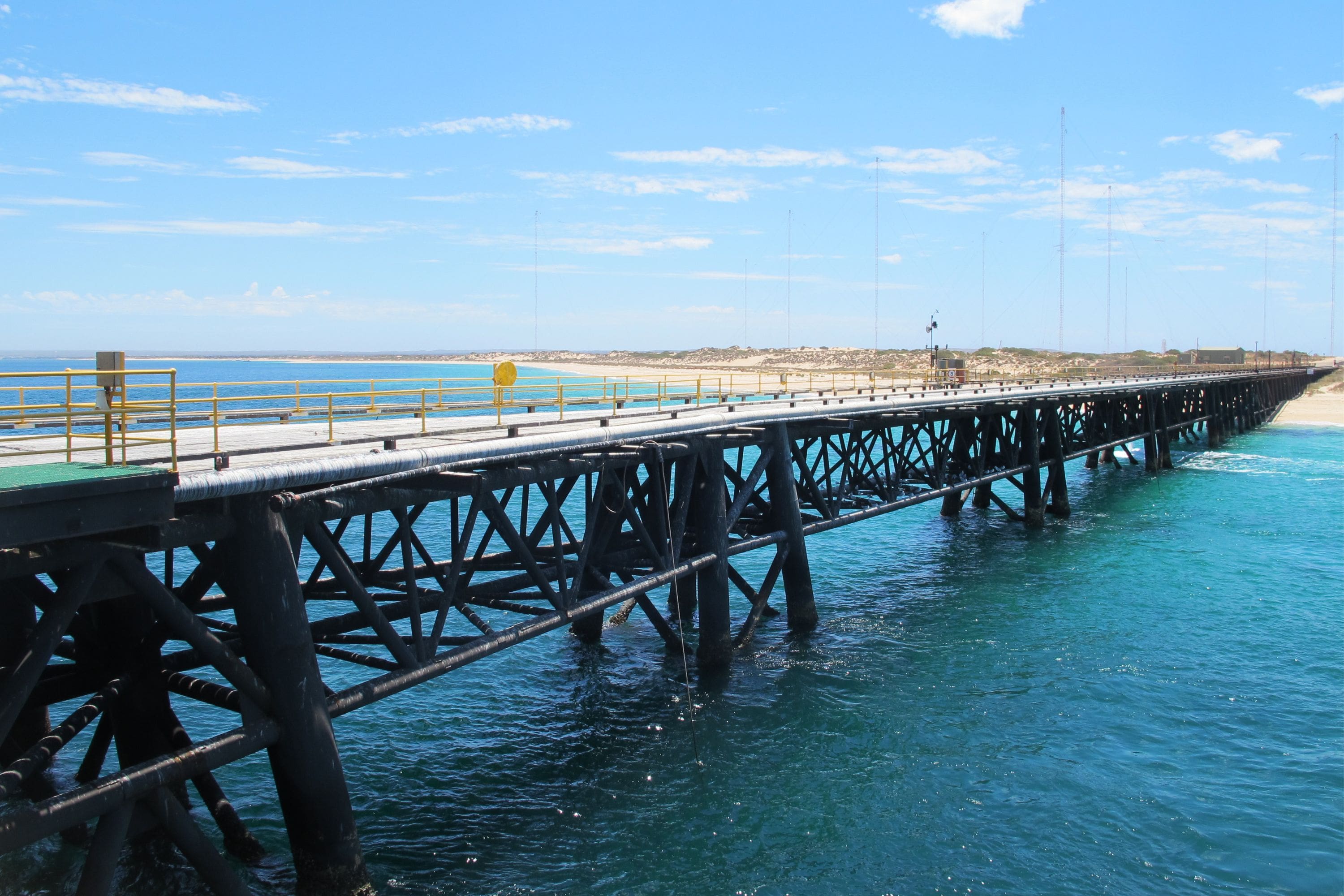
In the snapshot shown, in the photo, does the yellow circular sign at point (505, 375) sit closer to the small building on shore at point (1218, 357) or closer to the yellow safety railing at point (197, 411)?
the yellow safety railing at point (197, 411)

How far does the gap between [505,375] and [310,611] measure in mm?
9349

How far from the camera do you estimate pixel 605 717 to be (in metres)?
18.0

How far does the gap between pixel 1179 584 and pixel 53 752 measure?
2866 centimetres

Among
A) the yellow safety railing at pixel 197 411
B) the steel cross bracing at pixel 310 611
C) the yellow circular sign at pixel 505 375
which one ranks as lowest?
the steel cross bracing at pixel 310 611

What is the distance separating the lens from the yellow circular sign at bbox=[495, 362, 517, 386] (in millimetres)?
18906

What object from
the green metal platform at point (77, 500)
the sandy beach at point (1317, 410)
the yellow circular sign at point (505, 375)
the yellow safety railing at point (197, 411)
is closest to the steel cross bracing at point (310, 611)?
the green metal platform at point (77, 500)

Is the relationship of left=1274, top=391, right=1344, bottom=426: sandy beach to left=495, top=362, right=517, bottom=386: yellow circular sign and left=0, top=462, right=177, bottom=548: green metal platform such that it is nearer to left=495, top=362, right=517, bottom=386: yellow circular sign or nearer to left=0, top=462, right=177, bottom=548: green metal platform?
left=495, top=362, right=517, bottom=386: yellow circular sign

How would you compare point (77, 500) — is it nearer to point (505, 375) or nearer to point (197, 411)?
point (505, 375)

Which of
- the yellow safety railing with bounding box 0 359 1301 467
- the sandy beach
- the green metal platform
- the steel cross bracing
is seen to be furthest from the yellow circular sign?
the sandy beach

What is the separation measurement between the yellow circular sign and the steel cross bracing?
272cm

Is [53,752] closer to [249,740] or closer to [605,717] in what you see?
[249,740]

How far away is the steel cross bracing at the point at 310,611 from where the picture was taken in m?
9.91

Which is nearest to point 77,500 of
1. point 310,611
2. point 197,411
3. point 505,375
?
point 505,375

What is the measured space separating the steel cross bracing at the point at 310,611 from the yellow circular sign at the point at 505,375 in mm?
2723
